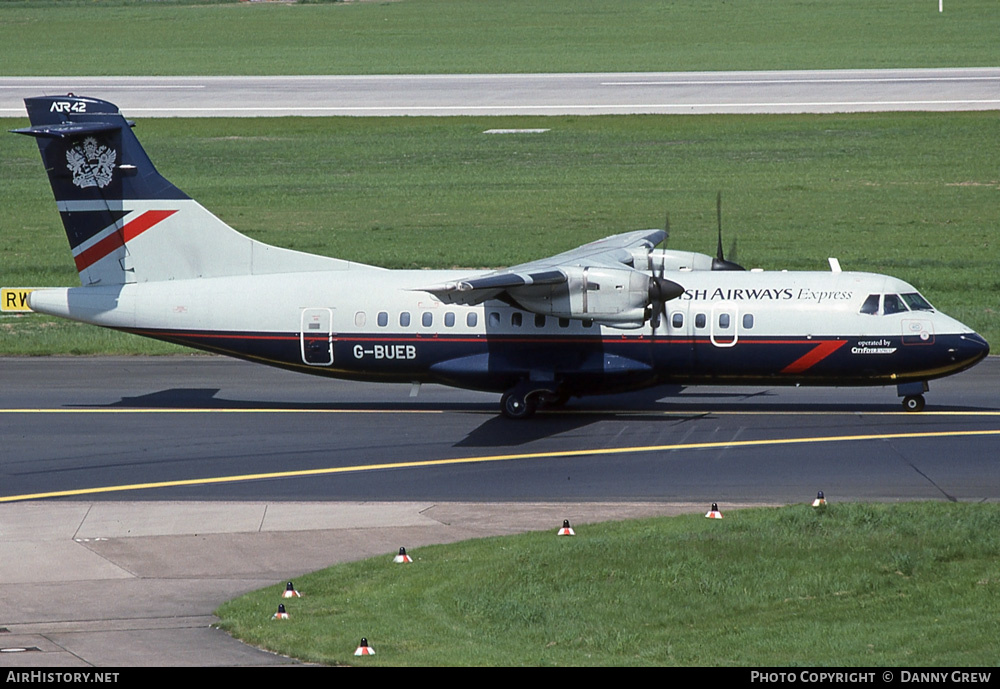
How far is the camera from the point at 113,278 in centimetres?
2847

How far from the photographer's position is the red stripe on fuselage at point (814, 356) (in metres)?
26.6

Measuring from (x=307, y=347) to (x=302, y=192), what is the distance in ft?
104

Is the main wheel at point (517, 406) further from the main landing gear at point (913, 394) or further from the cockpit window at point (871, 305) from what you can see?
the main landing gear at point (913, 394)

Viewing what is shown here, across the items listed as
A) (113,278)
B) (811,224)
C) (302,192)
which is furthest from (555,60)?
(113,278)

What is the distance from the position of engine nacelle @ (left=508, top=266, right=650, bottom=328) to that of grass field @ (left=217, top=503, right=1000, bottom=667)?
6544mm

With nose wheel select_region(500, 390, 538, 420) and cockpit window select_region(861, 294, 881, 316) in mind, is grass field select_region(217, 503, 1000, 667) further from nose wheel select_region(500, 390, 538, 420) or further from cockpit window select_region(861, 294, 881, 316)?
nose wheel select_region(500, 390, 538, 420)

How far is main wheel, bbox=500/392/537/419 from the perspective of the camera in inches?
1083

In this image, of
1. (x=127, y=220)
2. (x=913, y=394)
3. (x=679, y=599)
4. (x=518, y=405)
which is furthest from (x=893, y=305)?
(x=127, y=220)

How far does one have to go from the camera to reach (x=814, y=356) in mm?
26703

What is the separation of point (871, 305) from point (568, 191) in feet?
102

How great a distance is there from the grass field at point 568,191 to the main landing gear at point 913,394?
8.07m

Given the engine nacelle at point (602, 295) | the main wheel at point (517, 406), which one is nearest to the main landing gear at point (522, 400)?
the main wheel at point (517, 406)

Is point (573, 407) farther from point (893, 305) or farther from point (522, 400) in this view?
point (893, 305)

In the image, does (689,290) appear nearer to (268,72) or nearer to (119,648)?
(119,648)
